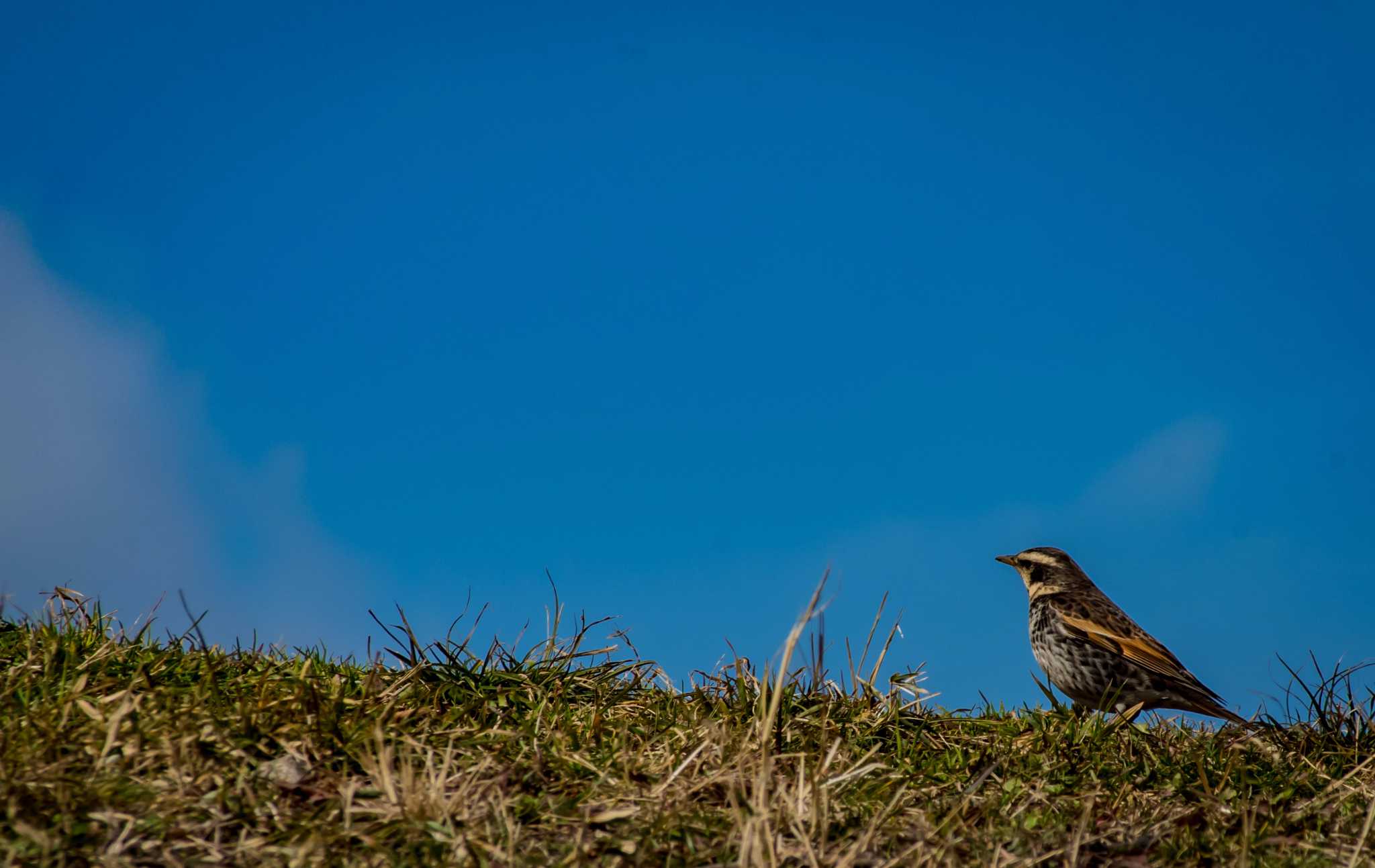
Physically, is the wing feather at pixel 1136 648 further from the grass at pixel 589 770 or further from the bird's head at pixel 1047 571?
the grass at pixel 589 770

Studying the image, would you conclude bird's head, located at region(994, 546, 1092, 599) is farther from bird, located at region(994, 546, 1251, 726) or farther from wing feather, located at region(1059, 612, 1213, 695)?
wing feather, located at region(1059, 612, 1213, 695)

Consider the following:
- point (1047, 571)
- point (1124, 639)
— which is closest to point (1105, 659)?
point (1124, 639)

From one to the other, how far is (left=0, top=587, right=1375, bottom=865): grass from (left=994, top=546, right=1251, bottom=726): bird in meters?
1.41

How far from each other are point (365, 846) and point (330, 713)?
963 mm

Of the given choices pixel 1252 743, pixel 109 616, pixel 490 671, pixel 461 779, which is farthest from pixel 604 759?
pixel 1252 743

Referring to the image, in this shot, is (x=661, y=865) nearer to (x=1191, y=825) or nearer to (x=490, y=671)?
(x=490, y=671)

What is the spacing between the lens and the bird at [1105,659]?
812 cm

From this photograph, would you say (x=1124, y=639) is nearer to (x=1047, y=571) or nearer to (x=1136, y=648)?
(x=1136, y=648)

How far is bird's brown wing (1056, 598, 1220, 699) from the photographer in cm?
817

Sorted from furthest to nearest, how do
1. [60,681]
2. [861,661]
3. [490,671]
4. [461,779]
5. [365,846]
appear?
[861,661] < [490,671] < [60,681] < [461,779] < [365,846]

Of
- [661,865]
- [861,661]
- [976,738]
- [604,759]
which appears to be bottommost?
[661,865]

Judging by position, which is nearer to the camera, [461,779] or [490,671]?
[461,779]

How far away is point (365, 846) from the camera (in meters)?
4.16

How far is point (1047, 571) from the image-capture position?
959 cm
